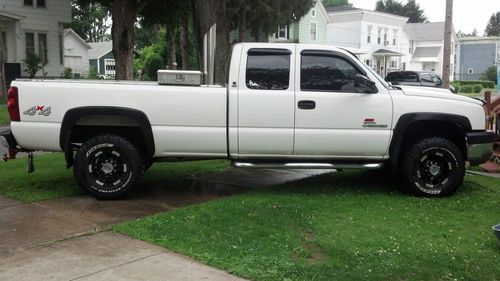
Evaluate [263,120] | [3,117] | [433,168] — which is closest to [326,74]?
[263,120]

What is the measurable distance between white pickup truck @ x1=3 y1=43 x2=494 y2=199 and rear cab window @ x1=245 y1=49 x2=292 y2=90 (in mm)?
12

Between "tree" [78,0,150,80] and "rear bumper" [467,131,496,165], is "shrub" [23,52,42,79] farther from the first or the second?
"rear bumper" [467,131,496,165]

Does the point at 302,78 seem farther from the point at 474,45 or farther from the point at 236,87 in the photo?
the point at 474,45

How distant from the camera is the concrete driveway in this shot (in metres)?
4.54

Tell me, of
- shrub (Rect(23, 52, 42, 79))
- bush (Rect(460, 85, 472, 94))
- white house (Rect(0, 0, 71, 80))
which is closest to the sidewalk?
shrub (Rect(23, 52, 42, 79))

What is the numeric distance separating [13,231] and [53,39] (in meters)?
25.0

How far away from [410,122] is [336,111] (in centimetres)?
92

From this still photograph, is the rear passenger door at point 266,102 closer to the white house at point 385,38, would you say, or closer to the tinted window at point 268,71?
the tinted window at point 268,71

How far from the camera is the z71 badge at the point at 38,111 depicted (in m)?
6.67

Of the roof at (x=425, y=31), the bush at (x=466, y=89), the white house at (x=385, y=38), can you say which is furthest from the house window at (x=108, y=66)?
the bush at (x=466, y=89)

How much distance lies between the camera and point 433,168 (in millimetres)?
7059

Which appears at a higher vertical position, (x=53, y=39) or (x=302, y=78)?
(x=53, y=39)

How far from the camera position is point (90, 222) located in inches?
236

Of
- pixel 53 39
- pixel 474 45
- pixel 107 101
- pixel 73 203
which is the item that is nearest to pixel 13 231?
pixel 73 203
